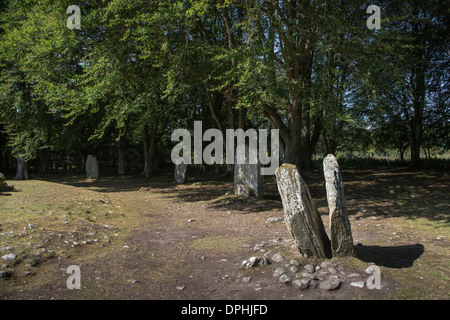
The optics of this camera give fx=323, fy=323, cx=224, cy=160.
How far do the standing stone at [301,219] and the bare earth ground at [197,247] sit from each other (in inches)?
10.3

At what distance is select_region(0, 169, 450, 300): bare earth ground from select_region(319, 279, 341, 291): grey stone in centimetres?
7

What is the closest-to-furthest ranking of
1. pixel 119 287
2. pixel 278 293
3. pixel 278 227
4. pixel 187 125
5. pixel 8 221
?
1. pixel 278 293
2. pixel 119 287
3. pixel 8 221
4. pixel 278 227
5. pixel 187 125

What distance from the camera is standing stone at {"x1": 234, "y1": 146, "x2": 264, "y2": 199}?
11.6m

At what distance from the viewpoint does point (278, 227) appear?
26.1 feet

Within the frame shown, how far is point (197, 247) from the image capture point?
21.5 ft

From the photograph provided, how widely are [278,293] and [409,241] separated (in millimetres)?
3678

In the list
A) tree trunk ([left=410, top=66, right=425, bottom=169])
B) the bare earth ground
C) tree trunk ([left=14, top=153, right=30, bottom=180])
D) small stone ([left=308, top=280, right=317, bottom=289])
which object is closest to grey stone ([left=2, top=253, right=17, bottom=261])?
the bare earth ground

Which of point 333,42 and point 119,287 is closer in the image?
point 119,287

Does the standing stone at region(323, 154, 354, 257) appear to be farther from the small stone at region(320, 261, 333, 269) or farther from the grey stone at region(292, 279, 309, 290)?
the grey stone at region(292, 279, 309, 290)

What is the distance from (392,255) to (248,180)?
672 centimetres

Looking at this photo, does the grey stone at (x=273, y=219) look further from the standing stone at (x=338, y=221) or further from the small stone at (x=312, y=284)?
the small stone at (x=312, y=284)

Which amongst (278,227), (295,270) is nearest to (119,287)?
(295,270)

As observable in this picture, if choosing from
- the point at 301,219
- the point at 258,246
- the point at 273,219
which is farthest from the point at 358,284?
the point at 273,219
